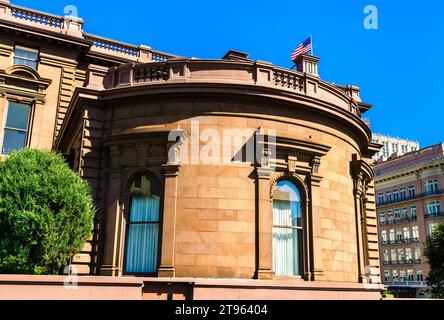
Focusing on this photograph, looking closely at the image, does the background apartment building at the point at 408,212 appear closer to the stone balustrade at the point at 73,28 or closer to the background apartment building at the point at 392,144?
the stone balustrade at the point at 73,28

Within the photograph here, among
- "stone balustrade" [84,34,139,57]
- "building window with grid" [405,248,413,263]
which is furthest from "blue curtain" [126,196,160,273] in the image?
"building window with grid" [405,248,413,263]

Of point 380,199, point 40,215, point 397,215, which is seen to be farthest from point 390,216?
point 40,215

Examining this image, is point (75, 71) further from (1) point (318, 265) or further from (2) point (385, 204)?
(2) point (385, 204)

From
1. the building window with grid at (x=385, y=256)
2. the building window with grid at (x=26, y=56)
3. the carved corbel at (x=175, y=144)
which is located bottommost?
the building window with grid at (x=385, y=256)

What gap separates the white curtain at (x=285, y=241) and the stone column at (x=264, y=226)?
705mm

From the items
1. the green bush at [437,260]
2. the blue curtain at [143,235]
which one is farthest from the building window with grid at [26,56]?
the green bush at [437,260]

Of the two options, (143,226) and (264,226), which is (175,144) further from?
(264,226)

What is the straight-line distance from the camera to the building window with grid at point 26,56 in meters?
26.6

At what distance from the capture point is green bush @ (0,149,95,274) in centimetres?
1273

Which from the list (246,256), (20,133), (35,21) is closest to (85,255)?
(246,256)

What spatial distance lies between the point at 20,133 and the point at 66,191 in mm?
14652

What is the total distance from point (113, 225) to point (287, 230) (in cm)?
603

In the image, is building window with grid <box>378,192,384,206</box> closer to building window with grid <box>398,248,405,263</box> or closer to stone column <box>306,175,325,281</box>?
building window with grid <box>398,248,405,263</box>

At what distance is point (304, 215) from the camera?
15867mm
